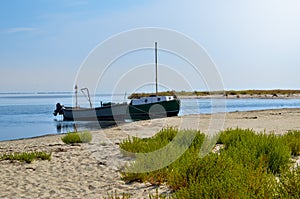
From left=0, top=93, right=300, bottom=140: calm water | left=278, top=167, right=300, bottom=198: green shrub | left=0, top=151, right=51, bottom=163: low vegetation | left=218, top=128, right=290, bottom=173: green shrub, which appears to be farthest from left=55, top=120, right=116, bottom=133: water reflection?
left=278, top=167, right=300, bottom=198: green shrub

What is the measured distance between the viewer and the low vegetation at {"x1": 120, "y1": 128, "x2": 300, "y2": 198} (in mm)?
4820

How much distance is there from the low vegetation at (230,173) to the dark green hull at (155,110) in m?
23.8

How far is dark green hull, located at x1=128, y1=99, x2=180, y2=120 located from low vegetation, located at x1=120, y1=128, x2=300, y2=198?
23.8m

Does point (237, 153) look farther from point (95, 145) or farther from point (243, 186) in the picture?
point (95, 145)

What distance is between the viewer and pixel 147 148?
30.7ft

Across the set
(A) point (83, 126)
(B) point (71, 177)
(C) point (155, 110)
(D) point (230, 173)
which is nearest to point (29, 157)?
(B) point (71, 177)

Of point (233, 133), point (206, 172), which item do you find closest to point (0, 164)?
point (206, 172)

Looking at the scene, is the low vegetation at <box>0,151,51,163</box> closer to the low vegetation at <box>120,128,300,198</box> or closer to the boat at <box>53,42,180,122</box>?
the low vegetation at <box>120,128,300,198</box>

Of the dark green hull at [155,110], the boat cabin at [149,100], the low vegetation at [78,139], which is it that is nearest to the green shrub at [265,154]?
the low vegetation at [78,139]

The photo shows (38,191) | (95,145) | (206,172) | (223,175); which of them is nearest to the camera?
(223,175)

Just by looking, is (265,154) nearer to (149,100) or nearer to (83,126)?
(83,126)

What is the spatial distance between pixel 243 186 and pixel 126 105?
98.2 ft

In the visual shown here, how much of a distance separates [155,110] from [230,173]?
29832 millimetres

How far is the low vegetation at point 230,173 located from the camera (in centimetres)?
482
